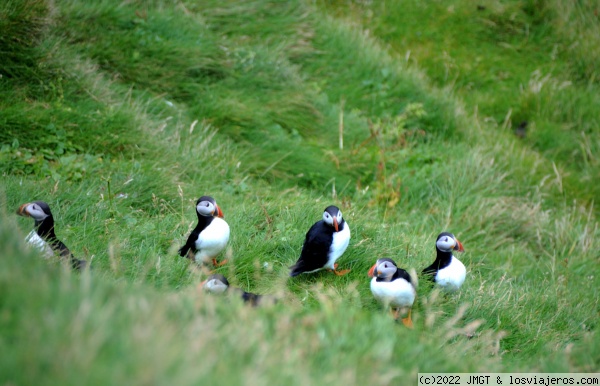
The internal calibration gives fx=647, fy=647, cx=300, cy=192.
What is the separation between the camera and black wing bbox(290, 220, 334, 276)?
13.9 feet

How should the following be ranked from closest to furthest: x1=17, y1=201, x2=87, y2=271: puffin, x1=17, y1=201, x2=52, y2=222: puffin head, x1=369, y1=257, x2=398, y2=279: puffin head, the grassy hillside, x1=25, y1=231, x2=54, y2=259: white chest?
the grassy hillside < x1=25, y1=231, x2=54, y2=259: white chest < x1=17, y1=201, x2=87, y2=271: puffin < x1=369, y1=257, x2=398, y2=279: puffin head < x1=17, y1=201, x2=52, y2=222: puffin head

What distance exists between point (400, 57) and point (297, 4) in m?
1.68

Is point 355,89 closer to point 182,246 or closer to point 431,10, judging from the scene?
point 431,10

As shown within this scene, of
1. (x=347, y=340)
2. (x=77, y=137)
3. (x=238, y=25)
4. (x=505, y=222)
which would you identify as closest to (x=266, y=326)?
(x=347, y=340)

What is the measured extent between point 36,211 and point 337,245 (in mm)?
1946

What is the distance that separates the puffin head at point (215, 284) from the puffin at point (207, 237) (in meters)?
0.38

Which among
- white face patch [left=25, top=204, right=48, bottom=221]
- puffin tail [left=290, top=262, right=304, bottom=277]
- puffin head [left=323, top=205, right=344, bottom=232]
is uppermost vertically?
puffin head [left=323, top=205, right=344, bottom=232]

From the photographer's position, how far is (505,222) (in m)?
6.62

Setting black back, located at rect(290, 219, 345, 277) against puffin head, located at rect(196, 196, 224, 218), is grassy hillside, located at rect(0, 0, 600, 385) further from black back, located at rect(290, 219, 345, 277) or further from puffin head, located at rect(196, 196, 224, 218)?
puffin head, located at rect(196, 196, 224, 218)

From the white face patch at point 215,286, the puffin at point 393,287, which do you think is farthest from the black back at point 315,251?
the white face patch at point 215,286

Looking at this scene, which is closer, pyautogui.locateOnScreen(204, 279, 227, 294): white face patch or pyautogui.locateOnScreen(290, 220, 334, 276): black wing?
pyautogui.locateOnScreen(204, 279, 227, 294): white face patch

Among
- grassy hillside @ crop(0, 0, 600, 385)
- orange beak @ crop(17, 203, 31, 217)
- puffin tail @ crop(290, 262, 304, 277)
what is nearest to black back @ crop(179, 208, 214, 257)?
grassy hillside @ crop(0, 0, 600, 385)

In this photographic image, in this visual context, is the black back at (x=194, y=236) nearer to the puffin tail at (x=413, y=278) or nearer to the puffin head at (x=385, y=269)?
the puffin head at (x=385, y=269)

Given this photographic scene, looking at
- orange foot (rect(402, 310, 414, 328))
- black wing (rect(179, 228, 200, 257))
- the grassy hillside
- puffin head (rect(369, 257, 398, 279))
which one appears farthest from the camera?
black wing (rect(179, 228, 200, 257))
